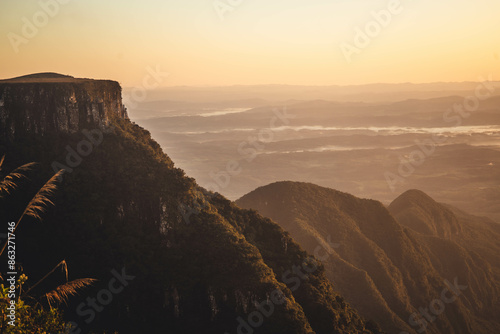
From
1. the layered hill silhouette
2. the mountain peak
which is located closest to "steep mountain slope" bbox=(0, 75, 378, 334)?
the layered hill silhouette

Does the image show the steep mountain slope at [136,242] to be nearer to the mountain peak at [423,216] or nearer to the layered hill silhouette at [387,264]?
the layered hill silhouette at [387,264]

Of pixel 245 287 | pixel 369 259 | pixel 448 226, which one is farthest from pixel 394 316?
pixel 448 226

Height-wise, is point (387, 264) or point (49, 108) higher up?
point (49, 108)

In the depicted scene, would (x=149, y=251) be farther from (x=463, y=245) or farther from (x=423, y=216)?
(x=463, y=245)

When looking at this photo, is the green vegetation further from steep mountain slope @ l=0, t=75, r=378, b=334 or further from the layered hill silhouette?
the layered hill silhouette

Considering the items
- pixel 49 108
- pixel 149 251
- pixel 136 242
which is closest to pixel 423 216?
pixel 149 251

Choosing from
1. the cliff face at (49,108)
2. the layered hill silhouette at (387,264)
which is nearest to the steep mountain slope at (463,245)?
the layered hill silhouette at (387,264)
